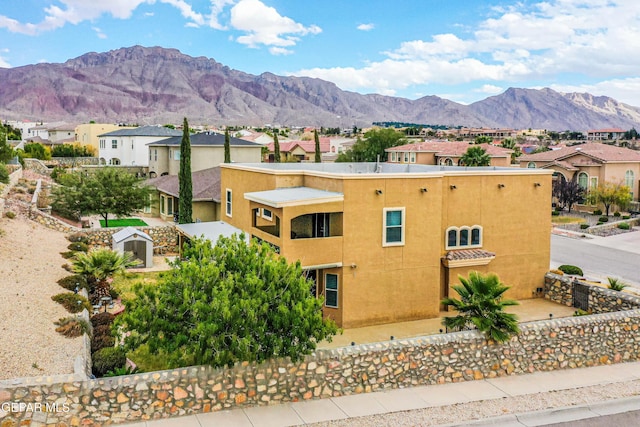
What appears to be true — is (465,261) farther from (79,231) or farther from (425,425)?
(79,231)

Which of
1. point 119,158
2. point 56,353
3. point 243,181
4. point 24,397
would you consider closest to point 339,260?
point 243,181

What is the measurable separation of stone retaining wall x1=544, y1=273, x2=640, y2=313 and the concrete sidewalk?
4464 millimetres

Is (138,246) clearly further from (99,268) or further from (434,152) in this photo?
(434,152)

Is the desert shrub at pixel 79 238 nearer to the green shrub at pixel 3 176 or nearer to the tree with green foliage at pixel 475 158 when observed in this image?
the green shrub at pixel 3 176

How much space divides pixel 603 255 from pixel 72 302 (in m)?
29.2

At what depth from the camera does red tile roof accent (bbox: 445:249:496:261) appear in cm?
2100

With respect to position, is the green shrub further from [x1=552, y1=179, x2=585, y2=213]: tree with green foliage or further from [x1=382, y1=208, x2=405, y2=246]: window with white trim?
[x1=552, y1=179, x2=585, y2=213]: tree with green foliage

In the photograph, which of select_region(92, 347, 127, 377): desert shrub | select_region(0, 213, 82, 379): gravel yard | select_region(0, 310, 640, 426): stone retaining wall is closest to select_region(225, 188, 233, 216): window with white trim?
select_region(0, 213, 82, 379): gravel yard

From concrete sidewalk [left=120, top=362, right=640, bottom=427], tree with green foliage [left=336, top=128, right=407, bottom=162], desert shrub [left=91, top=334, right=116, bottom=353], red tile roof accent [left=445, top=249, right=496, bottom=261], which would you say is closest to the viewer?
concrete sidewalk [left=120, top=362, right=640, bottom=427]

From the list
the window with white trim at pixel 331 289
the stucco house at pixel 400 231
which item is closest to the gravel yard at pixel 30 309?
the stucco house at pixel 400 231

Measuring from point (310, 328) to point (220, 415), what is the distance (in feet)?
8.78

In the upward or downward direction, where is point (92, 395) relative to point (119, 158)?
downward

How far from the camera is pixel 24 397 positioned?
1112 centimetres

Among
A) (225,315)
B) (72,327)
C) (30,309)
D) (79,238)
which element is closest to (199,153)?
(79,238)
